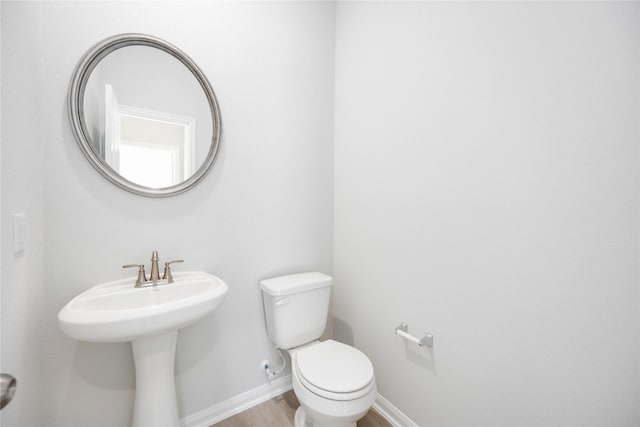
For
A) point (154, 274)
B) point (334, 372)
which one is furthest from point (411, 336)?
point (154, 274)

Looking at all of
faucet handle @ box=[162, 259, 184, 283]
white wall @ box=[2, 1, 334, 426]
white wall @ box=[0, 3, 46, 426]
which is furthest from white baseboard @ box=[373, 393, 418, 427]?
white wall @ box=[0, 3, 46, 426]

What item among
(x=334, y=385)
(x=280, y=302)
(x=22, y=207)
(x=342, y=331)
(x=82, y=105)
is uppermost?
(x=82, y=105)

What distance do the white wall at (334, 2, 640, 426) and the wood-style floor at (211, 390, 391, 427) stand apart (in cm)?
18

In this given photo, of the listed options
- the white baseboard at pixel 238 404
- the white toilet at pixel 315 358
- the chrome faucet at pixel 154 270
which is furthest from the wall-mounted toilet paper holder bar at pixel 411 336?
the chrome faucet at pixel 154 270

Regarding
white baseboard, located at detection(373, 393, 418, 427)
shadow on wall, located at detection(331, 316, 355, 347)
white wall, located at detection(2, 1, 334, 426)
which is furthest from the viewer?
shadow on wall, located at detection(331, 316, 355, 347)

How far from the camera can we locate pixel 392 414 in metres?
1.42

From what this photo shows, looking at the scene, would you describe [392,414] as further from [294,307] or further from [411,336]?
[294,307]

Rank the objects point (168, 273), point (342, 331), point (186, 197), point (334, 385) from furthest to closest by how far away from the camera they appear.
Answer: point (342, 331)
point (186, 197)
point (168, 273)
point (334, 385)

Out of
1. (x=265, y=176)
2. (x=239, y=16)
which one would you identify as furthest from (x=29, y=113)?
(x=239, y=16)

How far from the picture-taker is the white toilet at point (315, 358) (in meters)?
1.04

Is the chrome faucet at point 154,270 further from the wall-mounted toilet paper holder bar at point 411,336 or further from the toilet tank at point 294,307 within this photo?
the wall-mounted toilet paper holder bar at point 411,336

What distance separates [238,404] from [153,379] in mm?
599

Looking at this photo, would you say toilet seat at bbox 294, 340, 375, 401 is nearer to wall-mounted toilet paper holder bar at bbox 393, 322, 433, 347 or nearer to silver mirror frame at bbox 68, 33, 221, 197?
wall-mounted toilet paper holder bar at bbox 393, 322, 433, 347

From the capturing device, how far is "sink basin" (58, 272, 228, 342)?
0.83m
